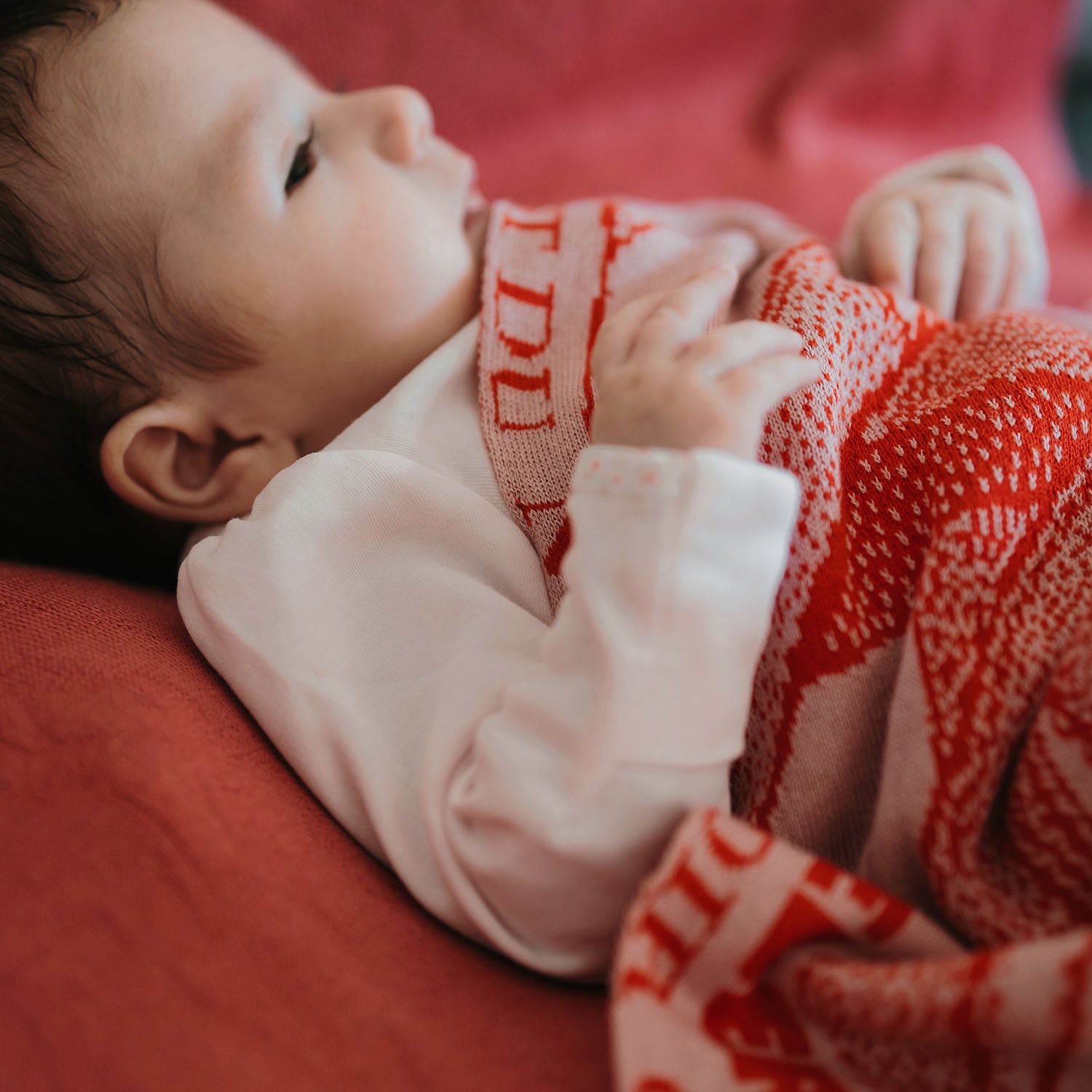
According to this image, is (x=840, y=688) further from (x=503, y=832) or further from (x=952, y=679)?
(x=503, y=832)

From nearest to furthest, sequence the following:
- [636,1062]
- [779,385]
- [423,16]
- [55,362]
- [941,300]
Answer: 1. [636,1062]
2. [779,385]
3. [55,362]
4. [941,300]
5. [423,16]

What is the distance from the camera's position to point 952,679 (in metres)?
0.53

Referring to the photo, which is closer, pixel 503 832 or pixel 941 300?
pixel 503 832

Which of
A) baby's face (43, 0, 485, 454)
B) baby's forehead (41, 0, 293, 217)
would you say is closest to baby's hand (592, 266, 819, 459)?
baby's face (43, 0, 485, 454)

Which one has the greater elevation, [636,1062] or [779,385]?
[779,385]

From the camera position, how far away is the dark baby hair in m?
0.69

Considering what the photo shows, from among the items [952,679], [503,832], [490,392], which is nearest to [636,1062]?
[503,832]

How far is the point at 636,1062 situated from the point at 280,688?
30 centimetres

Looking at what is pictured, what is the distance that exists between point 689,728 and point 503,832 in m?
0.11

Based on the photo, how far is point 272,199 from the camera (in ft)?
2.38

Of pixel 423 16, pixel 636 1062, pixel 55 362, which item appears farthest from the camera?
pixel 423 16

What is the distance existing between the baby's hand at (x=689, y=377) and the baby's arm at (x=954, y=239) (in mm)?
294

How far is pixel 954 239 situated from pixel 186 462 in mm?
669

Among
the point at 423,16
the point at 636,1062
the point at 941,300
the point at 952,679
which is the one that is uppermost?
the point at 423,16
